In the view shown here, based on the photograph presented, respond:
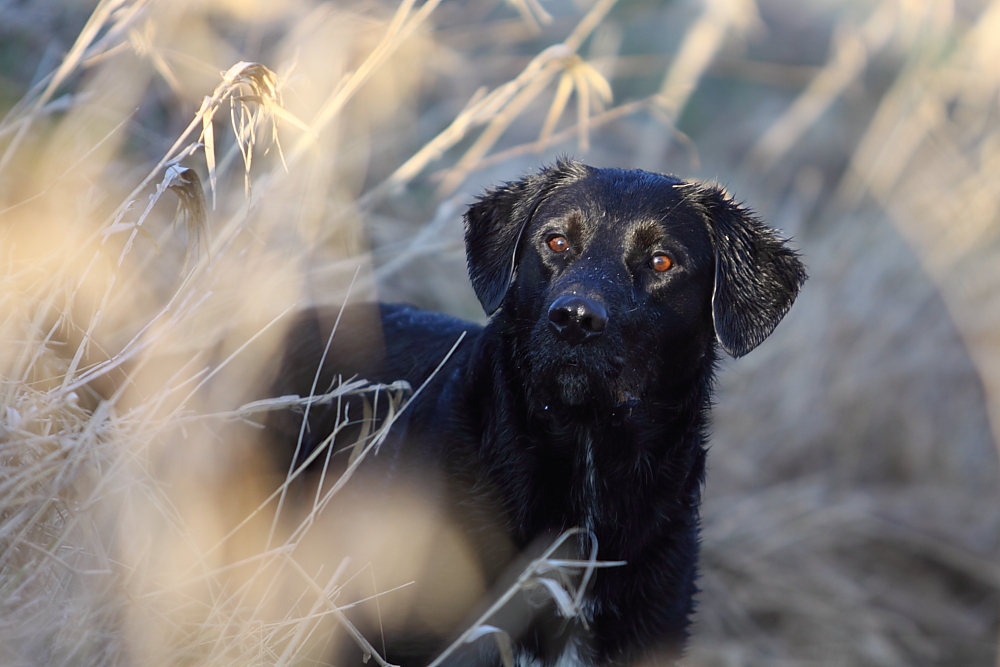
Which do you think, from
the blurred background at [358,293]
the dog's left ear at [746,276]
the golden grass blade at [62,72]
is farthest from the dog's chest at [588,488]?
the golden grass blade at [62,72]

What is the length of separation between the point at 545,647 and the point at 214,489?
4.33 ft

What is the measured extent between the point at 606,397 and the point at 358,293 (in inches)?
82.8

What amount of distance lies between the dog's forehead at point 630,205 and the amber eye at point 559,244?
9 centimetres

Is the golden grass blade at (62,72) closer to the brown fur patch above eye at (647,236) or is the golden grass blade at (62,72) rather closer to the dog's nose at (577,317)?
the dog's nose at (577,317)

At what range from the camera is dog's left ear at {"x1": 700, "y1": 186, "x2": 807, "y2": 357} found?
115 inches

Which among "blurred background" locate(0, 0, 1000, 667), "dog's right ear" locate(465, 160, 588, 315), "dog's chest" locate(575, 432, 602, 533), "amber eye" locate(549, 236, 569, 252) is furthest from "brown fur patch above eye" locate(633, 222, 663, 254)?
"blurred background" locate(0, 0, 1000, 667)

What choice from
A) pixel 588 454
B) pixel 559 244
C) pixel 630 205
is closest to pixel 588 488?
pixel 588 454

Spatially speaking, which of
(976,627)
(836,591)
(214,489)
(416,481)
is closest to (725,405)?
(836,591)

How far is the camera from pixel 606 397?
2750 mm

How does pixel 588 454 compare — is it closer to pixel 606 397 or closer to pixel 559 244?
pixel 606 397

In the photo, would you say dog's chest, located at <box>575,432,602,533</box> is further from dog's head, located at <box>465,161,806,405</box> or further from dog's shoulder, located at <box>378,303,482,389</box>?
dog's shoulder, located at <box>378,303,482,389</box>

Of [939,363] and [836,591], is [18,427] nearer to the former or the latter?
[836,591]

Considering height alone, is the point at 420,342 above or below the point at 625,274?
below

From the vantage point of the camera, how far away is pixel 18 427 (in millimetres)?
2031
